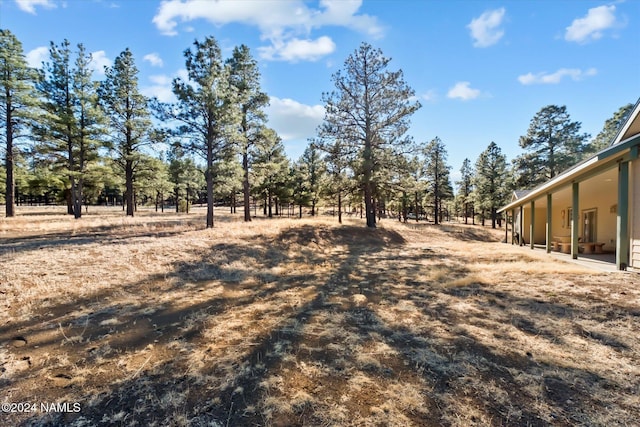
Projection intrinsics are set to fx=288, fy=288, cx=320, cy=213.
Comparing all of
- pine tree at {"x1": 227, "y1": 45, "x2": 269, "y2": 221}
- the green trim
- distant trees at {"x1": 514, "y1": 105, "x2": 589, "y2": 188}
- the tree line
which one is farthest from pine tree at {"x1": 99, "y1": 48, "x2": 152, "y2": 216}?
distant trees at {"x1": 514, "y1": 105, "x2": 589, "y2": 188}

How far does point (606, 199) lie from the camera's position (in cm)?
1305

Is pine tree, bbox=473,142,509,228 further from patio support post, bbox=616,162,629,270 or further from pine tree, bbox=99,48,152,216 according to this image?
pine tree, bbox=99,48,152,216

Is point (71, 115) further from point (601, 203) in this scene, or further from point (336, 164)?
point (601, 203)

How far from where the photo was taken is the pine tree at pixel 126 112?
21.3 meters

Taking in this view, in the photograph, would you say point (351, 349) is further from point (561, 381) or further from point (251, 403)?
point (561, 381)

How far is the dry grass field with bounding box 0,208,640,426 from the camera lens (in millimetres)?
2930

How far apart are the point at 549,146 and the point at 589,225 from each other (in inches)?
681

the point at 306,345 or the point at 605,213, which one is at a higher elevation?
the point at 605,213

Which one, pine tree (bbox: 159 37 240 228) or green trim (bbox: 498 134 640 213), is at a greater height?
pine tree (bbox: 159 37 240 228)

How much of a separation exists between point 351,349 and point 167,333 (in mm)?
3023

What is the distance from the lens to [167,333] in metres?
4.75

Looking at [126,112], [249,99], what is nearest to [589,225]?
[249,99]

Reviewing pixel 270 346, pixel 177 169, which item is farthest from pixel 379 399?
pixel 177 169

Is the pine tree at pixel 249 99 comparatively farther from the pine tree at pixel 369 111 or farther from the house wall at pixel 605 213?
the house wall at pixel 605 213
